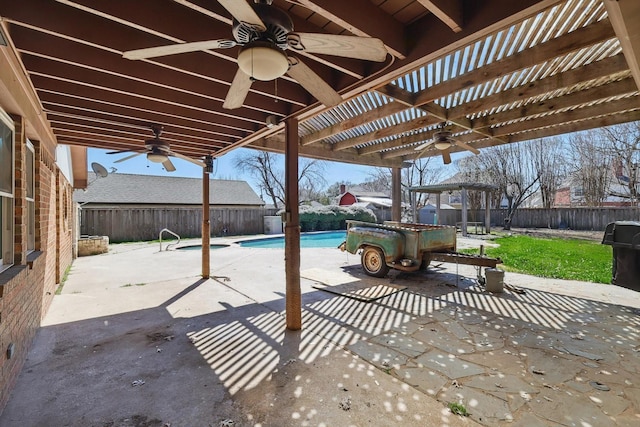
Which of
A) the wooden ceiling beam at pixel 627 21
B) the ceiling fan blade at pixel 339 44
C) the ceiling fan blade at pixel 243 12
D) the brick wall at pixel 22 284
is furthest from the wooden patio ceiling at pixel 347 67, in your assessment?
the brick wall at pixel 22 284

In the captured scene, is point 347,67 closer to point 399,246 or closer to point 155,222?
point 399,246

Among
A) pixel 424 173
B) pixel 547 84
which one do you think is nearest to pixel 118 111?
pixel 547 84

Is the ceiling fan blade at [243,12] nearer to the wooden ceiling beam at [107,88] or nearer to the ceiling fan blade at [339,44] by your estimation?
the ceiling fan blade at [339,44]

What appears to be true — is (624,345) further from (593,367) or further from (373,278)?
(373,278)

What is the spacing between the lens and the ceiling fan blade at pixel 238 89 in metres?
2.15

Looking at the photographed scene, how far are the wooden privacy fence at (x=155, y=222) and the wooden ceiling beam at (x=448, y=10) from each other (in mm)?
14465

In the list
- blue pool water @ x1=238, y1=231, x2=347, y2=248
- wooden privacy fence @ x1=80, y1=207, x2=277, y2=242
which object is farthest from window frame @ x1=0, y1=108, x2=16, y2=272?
wooden privacy fence @ x1=80, y1=207, x2=277, y2=242

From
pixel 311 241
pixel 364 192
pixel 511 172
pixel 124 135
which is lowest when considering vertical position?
pixel 311 241

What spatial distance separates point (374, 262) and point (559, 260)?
202 inches

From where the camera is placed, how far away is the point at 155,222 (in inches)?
Result: 584

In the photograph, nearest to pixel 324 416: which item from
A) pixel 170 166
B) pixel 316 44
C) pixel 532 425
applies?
pixel 532 425

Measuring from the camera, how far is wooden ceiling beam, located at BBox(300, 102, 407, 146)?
3.88 metres

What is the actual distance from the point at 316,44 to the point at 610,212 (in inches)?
827

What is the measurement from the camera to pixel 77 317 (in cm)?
399
